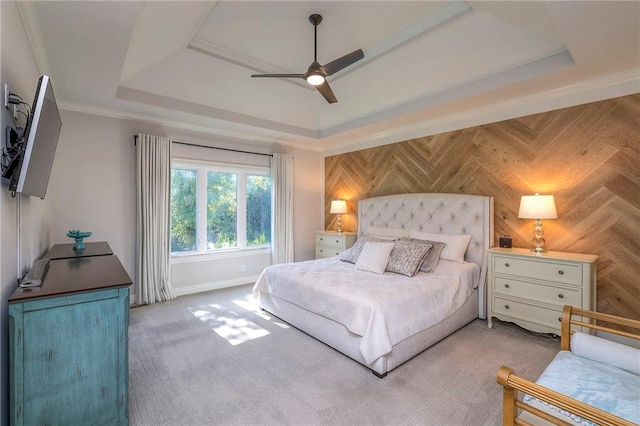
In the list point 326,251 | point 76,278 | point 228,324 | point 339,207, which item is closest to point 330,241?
point 326,251

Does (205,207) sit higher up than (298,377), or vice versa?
(205,207)

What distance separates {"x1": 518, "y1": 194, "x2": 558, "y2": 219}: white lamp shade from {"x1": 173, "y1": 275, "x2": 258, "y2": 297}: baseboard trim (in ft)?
13.6

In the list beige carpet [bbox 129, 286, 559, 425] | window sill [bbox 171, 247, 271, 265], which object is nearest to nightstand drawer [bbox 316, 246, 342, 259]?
window sill [bbox 171, 247, 271, 265]

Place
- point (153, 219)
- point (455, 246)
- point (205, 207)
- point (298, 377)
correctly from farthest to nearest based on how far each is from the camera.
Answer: point (205, 207) < point (153, 219) < point (455, 246) < point (298, 377)

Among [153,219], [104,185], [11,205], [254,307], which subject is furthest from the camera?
[153,219]

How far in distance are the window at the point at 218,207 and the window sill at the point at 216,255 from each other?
2.5 inches

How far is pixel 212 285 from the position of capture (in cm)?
476

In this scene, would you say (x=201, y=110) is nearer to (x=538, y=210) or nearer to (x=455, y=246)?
(x=455, y=246)

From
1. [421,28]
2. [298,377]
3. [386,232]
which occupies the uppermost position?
[421,28]

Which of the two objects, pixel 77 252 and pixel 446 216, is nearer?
pixel 77 252

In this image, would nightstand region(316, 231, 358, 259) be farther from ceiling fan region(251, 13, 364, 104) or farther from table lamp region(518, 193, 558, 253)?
ceiling fan region(251, 13, 364, 104)

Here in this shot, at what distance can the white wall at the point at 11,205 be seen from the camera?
60.1 inches

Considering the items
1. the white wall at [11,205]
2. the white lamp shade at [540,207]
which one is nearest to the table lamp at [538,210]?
the white lamp shade at [540,207]

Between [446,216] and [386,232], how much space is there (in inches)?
34.9
